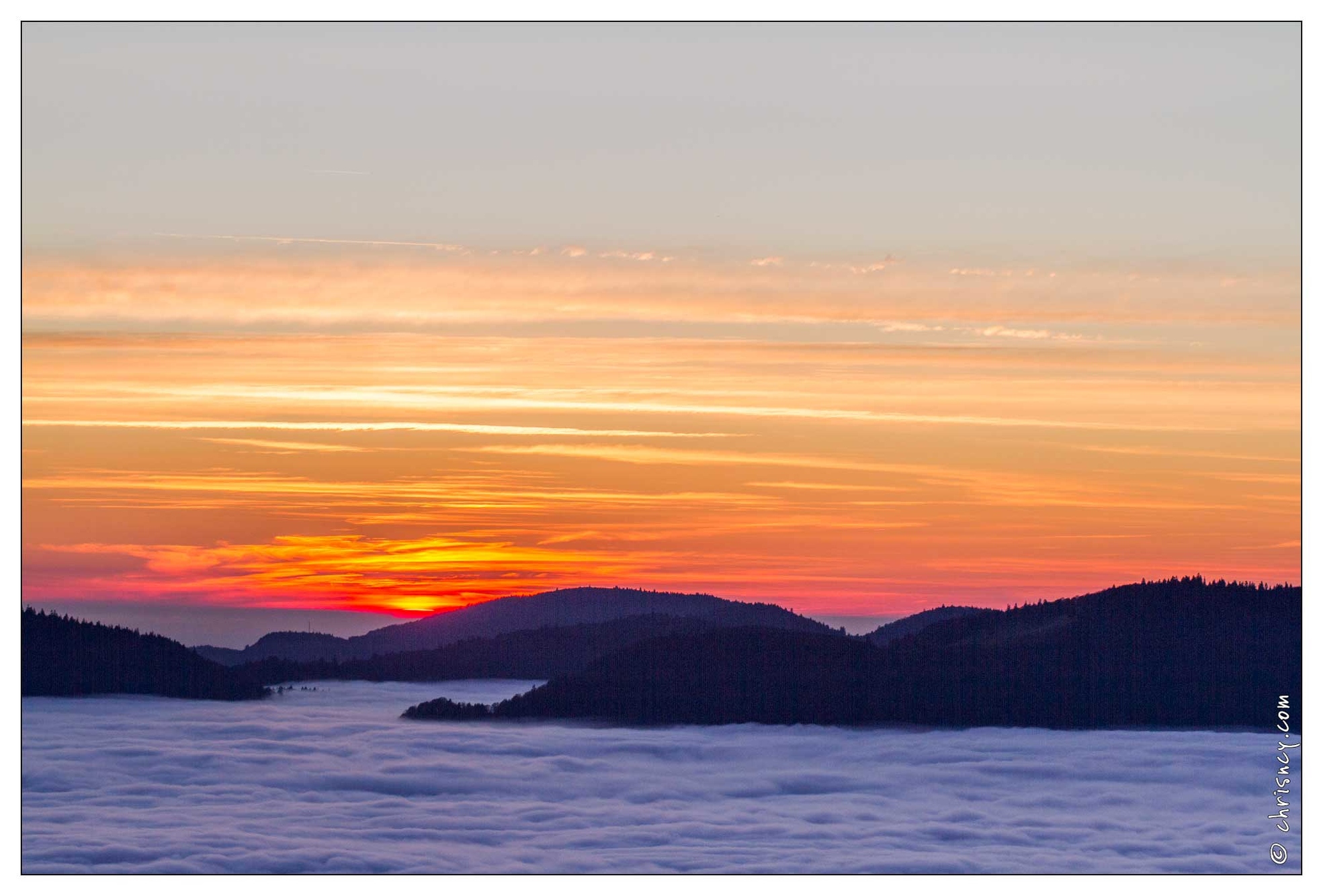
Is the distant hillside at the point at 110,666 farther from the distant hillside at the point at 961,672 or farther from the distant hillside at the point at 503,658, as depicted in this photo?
the distant hillside at the point at 961,672

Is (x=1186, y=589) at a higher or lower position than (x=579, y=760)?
higher

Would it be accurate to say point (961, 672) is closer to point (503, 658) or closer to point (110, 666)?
point (503, 658)

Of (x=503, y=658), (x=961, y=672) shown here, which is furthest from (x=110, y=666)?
(x=961, y=672)

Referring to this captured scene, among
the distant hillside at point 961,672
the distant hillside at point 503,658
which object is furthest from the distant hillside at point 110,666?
the distant hillside at point 961,672

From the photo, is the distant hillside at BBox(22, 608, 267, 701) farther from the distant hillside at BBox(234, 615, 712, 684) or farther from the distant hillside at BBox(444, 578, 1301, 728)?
the distant hillside at BBox(444, 578, 1301, 728)

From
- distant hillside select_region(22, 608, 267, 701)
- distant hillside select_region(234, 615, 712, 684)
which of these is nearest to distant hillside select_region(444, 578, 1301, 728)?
distant hillside select_region(234, 615, 712, 684)

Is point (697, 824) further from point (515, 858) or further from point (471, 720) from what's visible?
point (471, 720)
